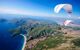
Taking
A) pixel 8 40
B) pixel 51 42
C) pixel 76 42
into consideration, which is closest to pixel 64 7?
pixel 51 42

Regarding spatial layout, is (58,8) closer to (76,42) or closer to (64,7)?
(64,7)

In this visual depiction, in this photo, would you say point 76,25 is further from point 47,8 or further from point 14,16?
point 14,16

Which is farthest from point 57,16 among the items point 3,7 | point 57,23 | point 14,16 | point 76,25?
point 3,7

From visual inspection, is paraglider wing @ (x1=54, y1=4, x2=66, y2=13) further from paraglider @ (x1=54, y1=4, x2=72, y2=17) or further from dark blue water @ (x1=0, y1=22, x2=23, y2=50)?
dark blue water @ (x1=0, y1=22, x2=23, y2=50)

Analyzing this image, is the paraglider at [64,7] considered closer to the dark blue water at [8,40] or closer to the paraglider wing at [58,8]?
the paraglider wing at [58,8]

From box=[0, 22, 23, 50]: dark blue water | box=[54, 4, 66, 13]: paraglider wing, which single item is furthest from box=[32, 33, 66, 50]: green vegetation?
box=[54, 4, 66, 13]: paraglider wing

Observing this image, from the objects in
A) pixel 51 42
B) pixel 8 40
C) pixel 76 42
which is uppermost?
pixel 8 40

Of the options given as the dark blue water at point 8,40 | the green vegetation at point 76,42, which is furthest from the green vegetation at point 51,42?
the dark blue water at point 8,40

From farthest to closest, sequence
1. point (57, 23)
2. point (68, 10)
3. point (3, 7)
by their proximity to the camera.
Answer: point (57, 23) < point (68, 10) < point (3, 7)
